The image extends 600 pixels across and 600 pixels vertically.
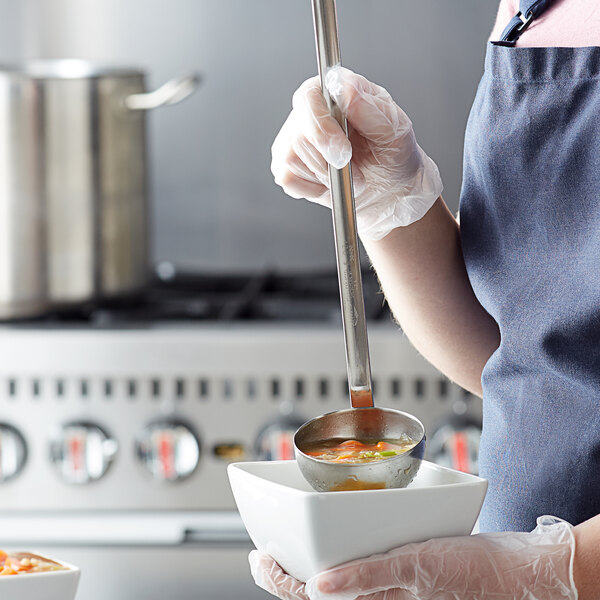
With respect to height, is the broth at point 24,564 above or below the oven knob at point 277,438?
below

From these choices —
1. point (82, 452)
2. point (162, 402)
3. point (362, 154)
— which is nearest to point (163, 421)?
point (162, 402)

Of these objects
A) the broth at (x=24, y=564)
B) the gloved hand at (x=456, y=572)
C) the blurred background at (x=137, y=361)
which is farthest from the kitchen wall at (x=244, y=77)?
the gloved hand at (x=456, y=572)

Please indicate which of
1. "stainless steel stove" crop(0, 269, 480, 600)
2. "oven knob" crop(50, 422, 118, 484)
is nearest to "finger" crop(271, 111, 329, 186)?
"stainless steel stove" crop(0, 269, 480, 600)

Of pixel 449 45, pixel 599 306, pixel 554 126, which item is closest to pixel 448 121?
pixel 449 45

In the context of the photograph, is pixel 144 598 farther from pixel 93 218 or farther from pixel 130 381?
pixel 93 218

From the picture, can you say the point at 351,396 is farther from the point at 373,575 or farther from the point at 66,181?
the point at 66,181

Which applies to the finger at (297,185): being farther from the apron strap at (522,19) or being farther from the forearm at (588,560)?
the forearm at (588,560)

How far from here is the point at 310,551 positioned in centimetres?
70

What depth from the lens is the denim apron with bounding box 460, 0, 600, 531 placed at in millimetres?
852

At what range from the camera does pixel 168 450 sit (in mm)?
1382

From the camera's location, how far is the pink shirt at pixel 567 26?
0.90 metres

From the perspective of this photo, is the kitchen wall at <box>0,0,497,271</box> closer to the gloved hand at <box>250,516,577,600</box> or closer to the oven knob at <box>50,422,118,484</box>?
the oven knob at <box>50,422,118,484</box>

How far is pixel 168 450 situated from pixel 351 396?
25.2 inches

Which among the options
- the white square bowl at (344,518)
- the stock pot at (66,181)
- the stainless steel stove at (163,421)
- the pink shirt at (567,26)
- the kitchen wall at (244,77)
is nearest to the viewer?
the white square bowl at (344,518)
